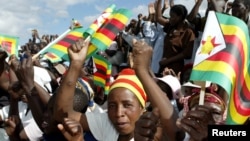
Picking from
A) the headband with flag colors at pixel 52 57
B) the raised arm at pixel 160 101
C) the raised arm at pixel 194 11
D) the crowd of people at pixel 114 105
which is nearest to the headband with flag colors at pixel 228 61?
the crowd of people at pixel 114 105

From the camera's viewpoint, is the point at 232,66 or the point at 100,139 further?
the point at 100,139

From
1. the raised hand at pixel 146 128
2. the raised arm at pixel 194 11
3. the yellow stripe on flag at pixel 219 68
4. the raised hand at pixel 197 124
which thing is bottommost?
the raised hand at pixel 146 128

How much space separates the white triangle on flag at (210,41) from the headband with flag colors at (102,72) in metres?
2.05

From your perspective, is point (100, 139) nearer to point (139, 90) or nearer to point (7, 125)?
point (139, 90)

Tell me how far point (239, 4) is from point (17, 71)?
2.34 m

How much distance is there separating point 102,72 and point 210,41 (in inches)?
84.6

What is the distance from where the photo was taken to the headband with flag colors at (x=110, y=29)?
389cm

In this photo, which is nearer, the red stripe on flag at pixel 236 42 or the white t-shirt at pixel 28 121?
the red stripe on flag at pixel 236 42

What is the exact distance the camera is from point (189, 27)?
18.6ft

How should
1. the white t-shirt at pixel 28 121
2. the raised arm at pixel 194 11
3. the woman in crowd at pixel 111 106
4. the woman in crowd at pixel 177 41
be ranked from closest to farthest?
the woman in crowd at pixel 111 106 < the white t-shirt at pixel 28 121 < the woman in crowd at pixel 177 41 < the raised arm at pixel 194 11

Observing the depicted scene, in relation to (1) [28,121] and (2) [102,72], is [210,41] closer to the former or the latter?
(1) [28,121]

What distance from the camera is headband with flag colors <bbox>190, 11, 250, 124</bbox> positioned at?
242cm

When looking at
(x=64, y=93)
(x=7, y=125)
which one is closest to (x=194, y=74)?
(x=64, y=93)

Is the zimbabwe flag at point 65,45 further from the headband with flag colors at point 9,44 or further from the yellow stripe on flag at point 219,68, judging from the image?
the yellow stripe on flag at point 219,68
